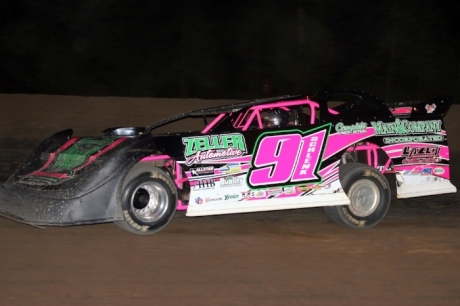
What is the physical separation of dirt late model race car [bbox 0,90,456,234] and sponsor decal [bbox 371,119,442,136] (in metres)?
0.01

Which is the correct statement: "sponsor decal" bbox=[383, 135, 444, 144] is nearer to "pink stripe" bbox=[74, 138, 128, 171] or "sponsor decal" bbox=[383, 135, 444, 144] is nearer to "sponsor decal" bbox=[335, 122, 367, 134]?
"sponsor decal" bbox=[335, 122, 367, 134]

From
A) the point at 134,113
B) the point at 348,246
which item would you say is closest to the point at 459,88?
the point at 134,113

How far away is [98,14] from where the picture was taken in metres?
14.6

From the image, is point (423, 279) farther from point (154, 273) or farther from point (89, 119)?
point (89, 119)

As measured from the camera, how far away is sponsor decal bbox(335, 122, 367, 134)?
707 cm

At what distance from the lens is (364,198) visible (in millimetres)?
7246

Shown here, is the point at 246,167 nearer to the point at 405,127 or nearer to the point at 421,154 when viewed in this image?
the point at 405,127

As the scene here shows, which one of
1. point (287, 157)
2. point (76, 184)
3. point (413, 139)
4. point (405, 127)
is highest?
point (405, 127)

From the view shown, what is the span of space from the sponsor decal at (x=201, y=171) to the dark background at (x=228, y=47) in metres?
7.78

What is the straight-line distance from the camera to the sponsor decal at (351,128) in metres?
7.07

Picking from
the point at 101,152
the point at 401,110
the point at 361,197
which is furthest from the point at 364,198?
the point at 101,152

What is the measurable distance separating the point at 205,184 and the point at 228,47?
8.65 meters

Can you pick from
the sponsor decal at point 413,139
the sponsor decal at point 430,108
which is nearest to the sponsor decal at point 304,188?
the sponsor decal at point 413,139

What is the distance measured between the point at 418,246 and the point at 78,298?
3622 mm
